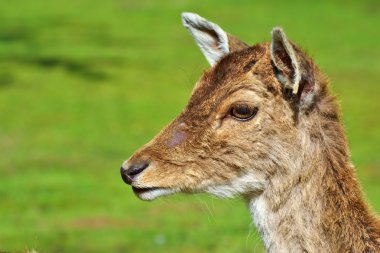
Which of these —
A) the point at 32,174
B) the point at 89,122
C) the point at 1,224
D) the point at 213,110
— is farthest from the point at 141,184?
the point at 89,122

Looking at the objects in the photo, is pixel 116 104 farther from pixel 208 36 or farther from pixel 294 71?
pixel 294 71

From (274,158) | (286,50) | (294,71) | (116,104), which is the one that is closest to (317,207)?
(274,158)

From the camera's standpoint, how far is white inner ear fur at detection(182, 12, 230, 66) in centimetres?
671

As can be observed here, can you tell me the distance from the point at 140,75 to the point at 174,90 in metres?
1.88

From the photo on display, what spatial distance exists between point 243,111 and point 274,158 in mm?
336

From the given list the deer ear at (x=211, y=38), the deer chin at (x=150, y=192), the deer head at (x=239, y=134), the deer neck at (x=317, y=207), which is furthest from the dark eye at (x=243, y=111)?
the deer ear at (x=211, y=38)

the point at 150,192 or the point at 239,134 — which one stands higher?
the point at 239,134

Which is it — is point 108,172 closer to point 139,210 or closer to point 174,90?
point 139,210

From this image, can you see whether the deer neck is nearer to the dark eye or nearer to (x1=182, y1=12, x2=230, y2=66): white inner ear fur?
the dark eye

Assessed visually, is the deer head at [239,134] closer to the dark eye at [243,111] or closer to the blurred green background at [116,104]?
the dark eye at [243,111]

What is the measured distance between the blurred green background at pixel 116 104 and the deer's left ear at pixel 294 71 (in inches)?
39.2

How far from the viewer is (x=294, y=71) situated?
5859 mm

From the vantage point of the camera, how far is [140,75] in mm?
27562

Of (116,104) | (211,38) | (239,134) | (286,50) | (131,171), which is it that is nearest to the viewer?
(286,50)
